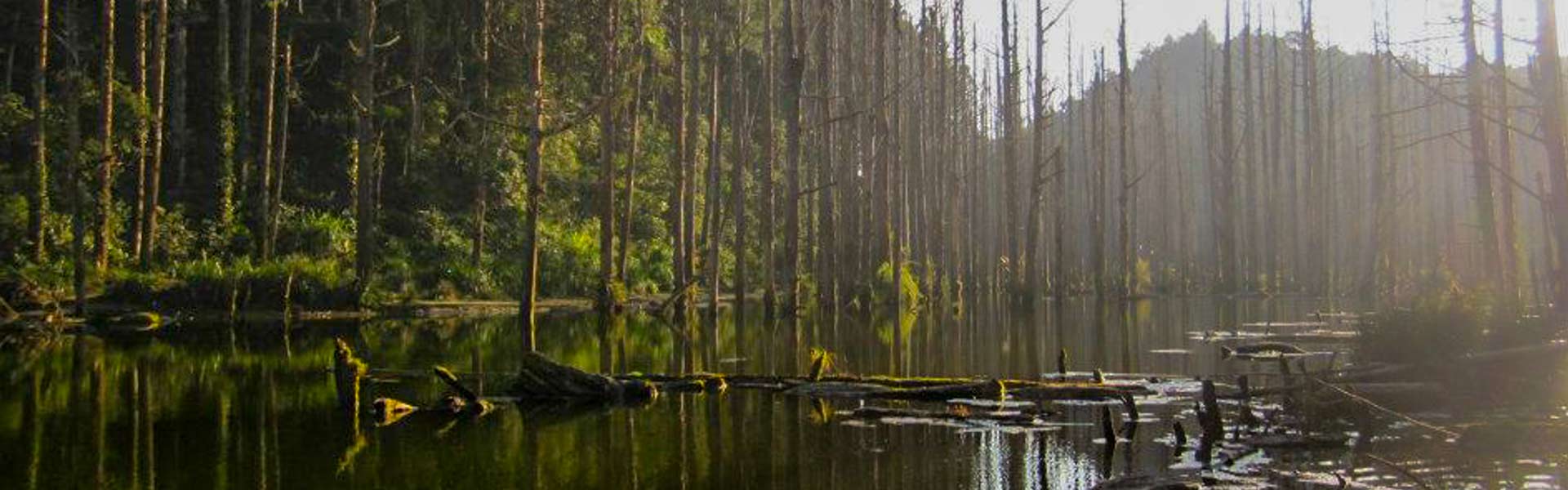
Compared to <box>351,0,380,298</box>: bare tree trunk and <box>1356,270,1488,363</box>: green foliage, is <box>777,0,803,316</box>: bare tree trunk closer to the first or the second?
<box>351,0,380,298</box>: bare tree trunk

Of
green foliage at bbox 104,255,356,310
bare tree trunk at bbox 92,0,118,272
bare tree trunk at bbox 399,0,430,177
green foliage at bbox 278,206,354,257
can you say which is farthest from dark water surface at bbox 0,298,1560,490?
bare tree trunk at bbox 399,0,430,177

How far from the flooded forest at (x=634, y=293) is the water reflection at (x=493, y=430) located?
0.24 feet

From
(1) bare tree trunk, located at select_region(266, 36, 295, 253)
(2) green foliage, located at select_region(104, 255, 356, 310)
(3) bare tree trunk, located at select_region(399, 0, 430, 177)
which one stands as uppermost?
(3) bare tree trunk, located at select_region(399, 0, 430, 177)

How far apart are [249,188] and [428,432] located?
2643cm

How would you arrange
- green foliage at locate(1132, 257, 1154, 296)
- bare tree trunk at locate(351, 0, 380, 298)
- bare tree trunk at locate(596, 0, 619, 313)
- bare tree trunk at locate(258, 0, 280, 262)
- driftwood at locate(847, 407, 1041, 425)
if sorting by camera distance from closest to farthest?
driftwood at locate(847, 407, 1041, 425)
bare tree trunk at locate(351, 0, 380, 298)
bare tree trunk at locate(258, 0, 280, 262)
bare tree trunk at locate(596, 0, 619, 313)
green foliage at locate(1132, 257, 1154, 296)

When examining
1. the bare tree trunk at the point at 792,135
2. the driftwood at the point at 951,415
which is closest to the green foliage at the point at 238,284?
the bare tree trunk at the point at 792,135

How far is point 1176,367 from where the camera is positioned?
16312 mm

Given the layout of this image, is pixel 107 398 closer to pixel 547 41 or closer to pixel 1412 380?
pixel 1412 380

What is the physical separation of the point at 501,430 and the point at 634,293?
89.4 ft

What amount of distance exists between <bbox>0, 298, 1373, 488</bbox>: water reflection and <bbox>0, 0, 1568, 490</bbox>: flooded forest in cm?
7

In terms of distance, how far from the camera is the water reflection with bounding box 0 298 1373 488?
829cm

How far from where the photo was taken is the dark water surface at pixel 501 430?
8.26 metres

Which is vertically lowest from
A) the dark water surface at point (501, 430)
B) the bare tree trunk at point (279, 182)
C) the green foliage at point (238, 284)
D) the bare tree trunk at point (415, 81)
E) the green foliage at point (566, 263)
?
the dark water surface at point (501, 430)

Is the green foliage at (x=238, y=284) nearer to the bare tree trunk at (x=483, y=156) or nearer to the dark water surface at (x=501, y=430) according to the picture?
the bare tree trunk at (x=483, y=156)
